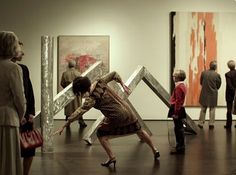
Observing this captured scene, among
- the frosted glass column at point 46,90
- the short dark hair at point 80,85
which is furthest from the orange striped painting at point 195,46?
the short dark hair at point 80,85

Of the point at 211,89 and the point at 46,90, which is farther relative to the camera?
the point at 211,89

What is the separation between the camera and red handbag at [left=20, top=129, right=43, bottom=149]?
14.2 feet

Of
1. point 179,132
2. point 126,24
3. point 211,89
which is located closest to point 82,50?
point 126,24

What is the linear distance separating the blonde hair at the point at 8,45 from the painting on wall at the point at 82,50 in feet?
31.2

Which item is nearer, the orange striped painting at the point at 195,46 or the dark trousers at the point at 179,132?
the dark trousers at the point at 179,132

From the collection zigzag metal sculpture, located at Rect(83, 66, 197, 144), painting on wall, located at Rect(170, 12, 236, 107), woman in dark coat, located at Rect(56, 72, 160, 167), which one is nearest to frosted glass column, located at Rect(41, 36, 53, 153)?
woman in dark coat, located at Rect(56, 72, 160, 167)

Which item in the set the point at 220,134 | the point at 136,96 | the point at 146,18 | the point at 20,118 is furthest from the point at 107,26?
the point at 20,118

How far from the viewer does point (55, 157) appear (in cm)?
705

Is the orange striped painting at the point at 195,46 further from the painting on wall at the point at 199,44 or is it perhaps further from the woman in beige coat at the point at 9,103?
the woman in beige coat at the point at 9,103

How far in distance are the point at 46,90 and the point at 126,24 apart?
6.25 m

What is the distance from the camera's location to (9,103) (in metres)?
3.80

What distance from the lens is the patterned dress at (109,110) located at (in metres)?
6.02

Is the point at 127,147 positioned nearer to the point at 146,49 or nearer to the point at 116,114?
the point at 116,114

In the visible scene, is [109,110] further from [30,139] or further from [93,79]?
[93,79]
